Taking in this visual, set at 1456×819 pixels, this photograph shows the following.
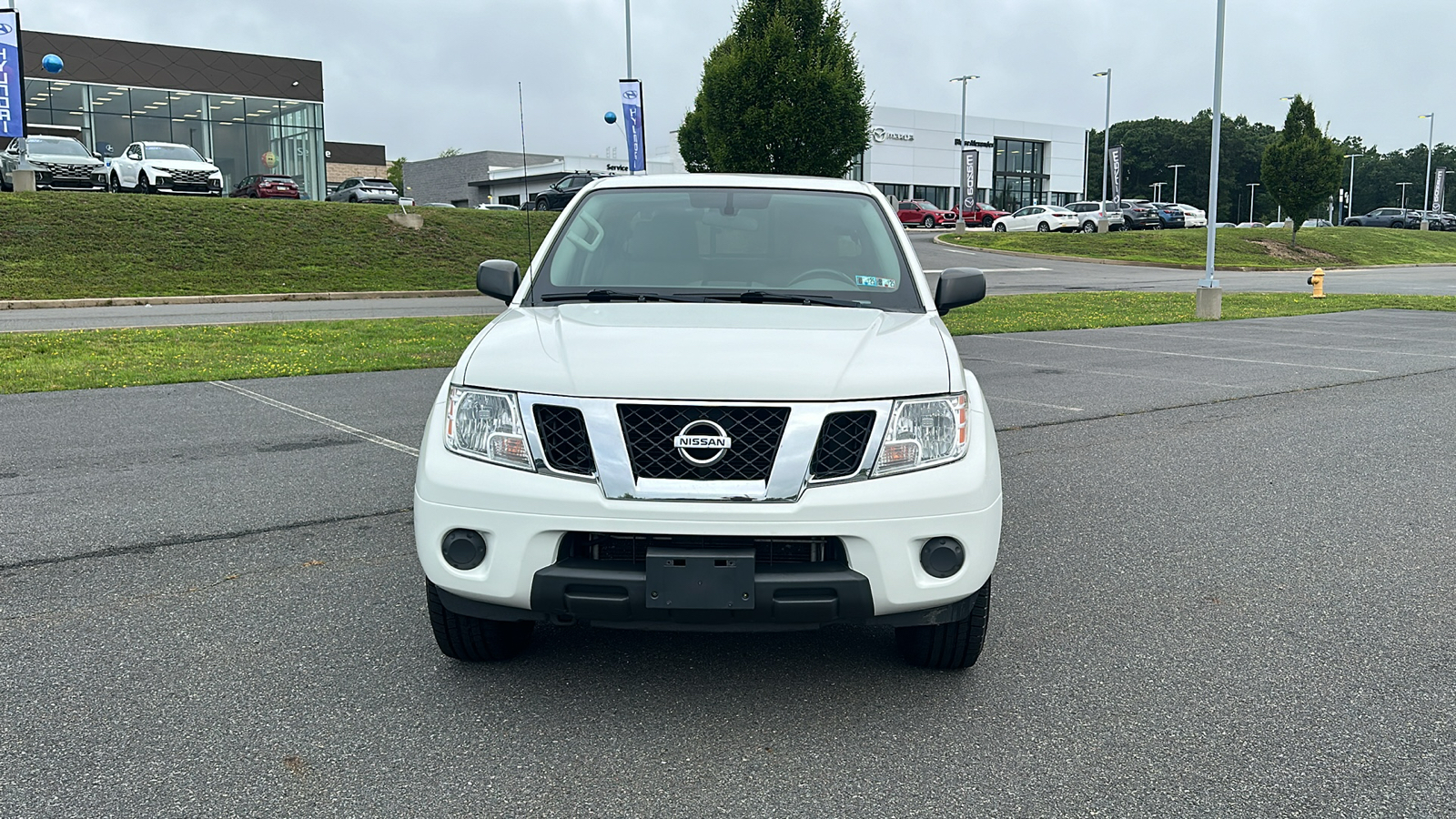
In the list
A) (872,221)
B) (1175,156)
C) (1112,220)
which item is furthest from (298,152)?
(1175,156)

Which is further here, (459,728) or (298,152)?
(298,152)

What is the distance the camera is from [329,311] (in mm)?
20406

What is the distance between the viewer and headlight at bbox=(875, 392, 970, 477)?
3.40m

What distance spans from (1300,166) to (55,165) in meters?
42.1

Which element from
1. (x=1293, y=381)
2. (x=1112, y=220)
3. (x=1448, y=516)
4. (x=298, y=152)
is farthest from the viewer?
(x=298, y=152)

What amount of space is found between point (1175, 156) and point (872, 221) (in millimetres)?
129430

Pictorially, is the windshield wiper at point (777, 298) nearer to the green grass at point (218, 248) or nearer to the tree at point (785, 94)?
the tree at point (785, 94)

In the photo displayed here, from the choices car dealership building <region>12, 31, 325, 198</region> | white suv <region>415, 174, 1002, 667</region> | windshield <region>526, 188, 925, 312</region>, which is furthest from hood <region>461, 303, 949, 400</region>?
car dealership building <region>12, 31, 325, 198</region>

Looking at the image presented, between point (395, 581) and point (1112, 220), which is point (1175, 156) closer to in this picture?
point (1112, 220)

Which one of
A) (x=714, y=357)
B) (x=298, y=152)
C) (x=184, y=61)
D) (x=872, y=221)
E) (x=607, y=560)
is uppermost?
(x=184, y=61)

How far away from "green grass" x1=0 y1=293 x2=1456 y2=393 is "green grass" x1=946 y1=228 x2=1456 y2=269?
21.7m

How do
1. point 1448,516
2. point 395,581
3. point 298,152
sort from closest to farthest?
point 395,581 < point 1448,516 < point 298,152

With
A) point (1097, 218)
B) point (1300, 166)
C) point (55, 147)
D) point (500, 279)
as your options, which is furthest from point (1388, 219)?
point (500, 279)

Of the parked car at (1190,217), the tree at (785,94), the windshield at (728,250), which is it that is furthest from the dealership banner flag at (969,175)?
the windshield at (728,250)
